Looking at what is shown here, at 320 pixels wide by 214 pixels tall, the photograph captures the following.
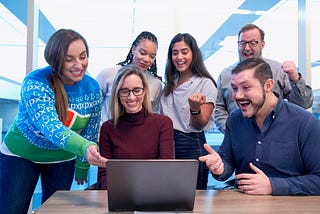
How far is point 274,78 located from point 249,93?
751 mm

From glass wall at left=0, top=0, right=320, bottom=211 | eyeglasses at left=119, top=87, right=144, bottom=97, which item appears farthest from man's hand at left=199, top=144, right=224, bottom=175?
glass wall at left=0, top=0, right=320, bottom=211

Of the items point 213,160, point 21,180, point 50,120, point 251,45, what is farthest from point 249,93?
point 21,180

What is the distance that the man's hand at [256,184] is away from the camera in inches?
53.1

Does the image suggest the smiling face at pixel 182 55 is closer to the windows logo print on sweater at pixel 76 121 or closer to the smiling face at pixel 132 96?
the smiling face at pixel 132 96

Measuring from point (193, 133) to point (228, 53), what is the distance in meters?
1.22

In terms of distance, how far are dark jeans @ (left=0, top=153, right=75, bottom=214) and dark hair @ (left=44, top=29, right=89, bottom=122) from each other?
34cm

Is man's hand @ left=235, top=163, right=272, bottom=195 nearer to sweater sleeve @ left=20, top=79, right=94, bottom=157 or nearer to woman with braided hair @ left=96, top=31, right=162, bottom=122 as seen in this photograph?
sweater sleeve @ left=20, top=79, right=94, bottom=157

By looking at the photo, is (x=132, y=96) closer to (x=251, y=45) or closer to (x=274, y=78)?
(x=251, y=45)

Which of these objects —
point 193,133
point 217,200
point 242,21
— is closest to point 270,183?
point 217,200

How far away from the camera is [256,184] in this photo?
1354mm

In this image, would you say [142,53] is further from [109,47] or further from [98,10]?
[98,10]

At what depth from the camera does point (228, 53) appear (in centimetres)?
294

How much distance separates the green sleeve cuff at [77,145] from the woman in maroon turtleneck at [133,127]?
0.39 metres

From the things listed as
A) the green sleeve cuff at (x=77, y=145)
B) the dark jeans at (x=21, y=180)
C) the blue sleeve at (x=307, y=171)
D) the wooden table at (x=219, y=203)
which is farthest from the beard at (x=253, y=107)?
the dark jeans at (x=21, y=180)
